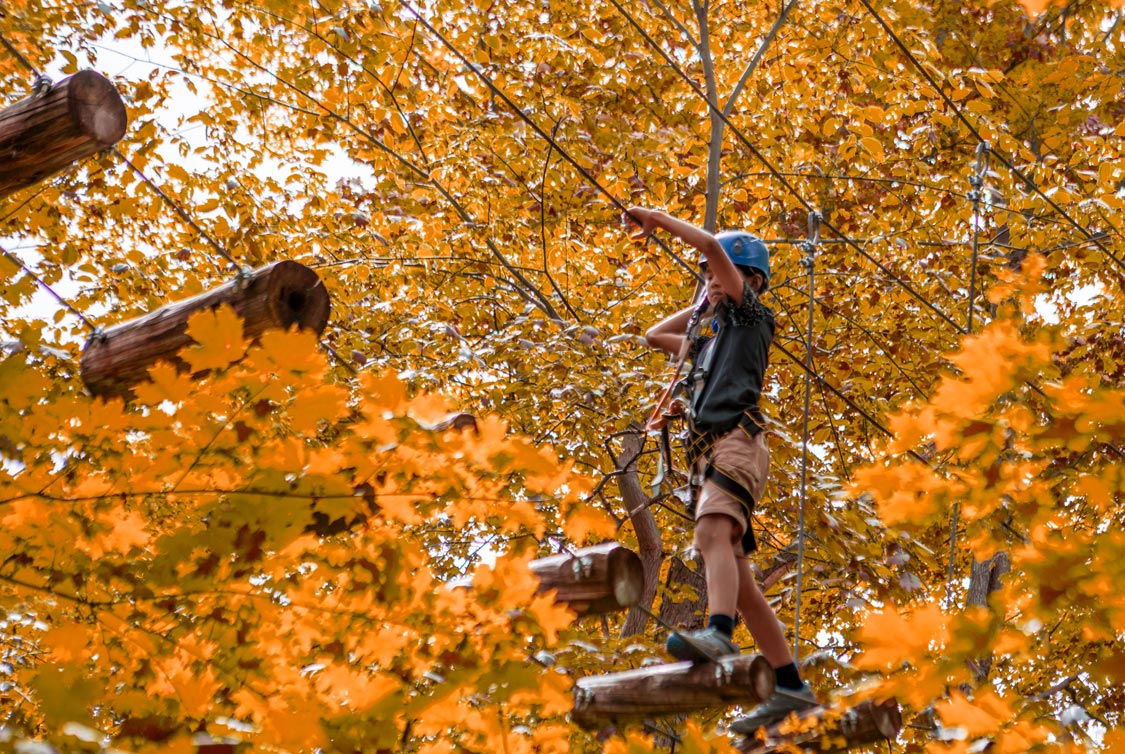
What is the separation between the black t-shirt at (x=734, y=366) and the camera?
3283 mm

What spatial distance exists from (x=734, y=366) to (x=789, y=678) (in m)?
1.02

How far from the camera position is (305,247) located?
7.33 metres

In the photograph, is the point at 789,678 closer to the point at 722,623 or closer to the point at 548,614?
the point at 722,623

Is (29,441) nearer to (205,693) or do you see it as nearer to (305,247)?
(205,693)

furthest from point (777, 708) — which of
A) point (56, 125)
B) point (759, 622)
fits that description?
point (56, 125)

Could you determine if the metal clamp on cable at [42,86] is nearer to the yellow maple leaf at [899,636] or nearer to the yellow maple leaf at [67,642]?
the yellow maple leaf at [67,642]

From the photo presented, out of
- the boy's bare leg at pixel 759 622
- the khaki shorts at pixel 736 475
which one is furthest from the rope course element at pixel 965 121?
the boy's bare leg at pixel 759 622

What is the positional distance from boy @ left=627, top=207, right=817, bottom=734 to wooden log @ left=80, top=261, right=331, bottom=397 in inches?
51.5

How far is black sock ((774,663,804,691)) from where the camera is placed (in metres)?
3.23

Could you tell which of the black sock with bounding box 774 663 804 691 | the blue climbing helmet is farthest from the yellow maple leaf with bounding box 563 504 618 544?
the blue climbing helmet

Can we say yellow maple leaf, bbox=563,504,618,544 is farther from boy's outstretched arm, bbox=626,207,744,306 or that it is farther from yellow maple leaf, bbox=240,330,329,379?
boy's outstretched arm, bbox=626,207,744,306

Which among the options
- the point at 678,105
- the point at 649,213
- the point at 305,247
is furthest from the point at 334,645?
the point at 305,247

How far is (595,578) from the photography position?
7.80 feet

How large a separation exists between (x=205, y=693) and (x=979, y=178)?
4.57 m
